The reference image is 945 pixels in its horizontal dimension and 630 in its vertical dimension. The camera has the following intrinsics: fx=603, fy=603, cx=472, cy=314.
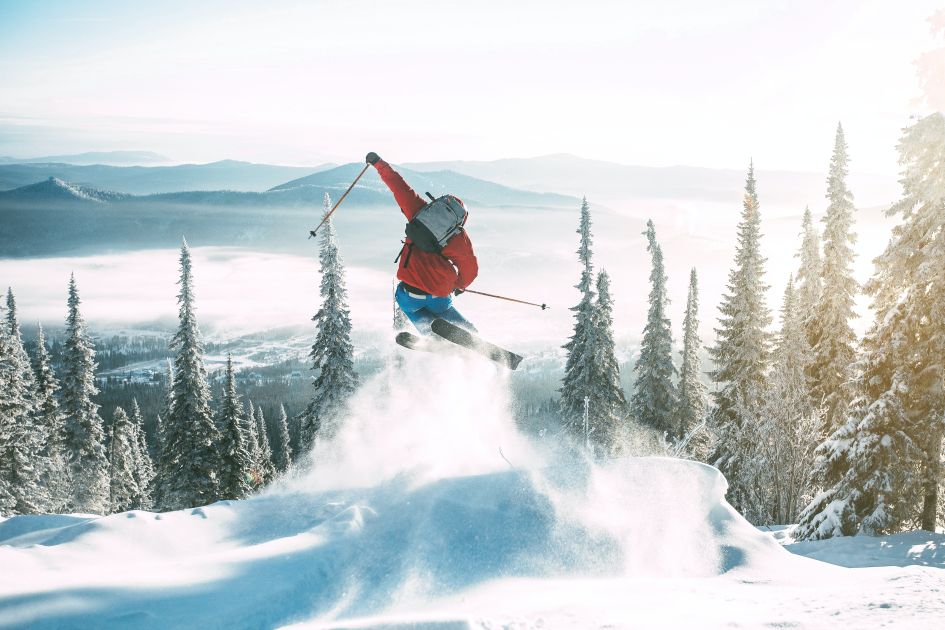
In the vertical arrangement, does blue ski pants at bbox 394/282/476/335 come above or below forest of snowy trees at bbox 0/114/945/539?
above

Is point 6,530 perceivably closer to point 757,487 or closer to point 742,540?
point 742,540

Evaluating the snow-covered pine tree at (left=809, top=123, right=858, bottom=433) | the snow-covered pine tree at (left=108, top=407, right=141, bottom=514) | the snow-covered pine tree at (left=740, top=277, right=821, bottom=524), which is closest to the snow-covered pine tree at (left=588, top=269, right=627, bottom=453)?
the snow-covered pine tree at (left=740, top=277, right=821, bottom=524)

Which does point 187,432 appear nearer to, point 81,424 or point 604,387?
point 81,424

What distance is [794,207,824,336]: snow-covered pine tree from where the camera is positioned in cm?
2770

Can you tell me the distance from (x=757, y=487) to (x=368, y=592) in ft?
80.7

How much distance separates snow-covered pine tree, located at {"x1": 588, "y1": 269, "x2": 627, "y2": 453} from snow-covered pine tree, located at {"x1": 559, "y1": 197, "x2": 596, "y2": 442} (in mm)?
264

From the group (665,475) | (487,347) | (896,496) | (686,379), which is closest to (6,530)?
(487,347)

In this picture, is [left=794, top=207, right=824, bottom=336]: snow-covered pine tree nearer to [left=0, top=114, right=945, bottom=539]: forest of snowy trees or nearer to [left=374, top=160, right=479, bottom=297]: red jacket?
[left=0, top=114, right=945, bottom=539]: forest of snowy trees

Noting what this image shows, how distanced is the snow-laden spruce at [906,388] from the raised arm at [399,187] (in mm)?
12886

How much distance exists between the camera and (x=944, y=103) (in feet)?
49.9

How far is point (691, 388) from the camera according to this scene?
35250 millimetres

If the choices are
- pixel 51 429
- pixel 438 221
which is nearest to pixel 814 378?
pixel 438 221

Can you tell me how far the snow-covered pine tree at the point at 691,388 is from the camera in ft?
112

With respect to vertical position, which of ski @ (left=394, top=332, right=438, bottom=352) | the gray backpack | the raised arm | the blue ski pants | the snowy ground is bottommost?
the snowy ground
